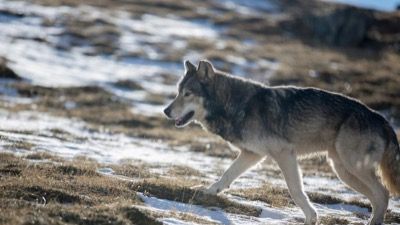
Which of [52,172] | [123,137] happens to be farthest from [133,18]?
[52,172]

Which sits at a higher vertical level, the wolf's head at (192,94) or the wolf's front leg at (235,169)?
the wolf's head at (192,94)

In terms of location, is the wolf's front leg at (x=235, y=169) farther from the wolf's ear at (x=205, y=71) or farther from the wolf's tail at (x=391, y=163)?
the wolf's tail at (x=391, y=163)

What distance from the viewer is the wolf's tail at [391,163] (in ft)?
36.3

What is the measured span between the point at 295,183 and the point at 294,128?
3.67 ft

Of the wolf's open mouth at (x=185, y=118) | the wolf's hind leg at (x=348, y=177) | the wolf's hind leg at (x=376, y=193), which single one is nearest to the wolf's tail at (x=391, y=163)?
the wolf's hind leg at (x=376, y=193)

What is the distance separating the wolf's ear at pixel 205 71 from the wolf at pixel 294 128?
0.06ft

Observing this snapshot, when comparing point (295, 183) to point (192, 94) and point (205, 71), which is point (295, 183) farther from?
point (205, 71)

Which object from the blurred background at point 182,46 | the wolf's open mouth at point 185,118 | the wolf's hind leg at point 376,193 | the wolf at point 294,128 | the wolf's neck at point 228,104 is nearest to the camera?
the wolf's hind leg at point 376,193

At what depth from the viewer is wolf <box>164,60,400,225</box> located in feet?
35.6

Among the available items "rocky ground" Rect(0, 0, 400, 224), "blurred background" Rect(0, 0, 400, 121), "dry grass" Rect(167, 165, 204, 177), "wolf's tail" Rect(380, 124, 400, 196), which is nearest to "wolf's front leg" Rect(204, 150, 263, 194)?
"rocky ground" Rect(0, 0, 400, 224)

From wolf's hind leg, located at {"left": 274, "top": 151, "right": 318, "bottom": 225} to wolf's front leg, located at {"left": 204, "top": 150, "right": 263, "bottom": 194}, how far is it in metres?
0.73

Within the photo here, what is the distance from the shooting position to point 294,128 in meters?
11.1

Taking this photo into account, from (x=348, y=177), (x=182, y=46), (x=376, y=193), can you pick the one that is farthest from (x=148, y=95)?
(x=376, y=193)

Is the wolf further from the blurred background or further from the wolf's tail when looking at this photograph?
the blurred background
